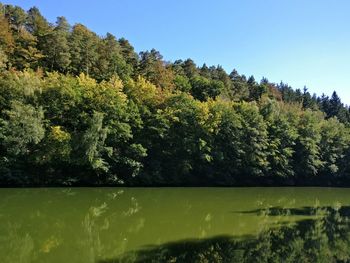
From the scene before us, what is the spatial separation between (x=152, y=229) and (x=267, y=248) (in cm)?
543

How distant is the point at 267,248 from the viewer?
56.7 feet

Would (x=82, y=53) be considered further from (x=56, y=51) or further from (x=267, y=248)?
(x=267, y=248)

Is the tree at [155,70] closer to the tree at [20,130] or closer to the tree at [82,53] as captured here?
the tree at [82,53]

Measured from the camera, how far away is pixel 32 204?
26656mm

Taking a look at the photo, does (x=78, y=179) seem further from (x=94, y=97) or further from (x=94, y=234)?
(x=94, y=234)

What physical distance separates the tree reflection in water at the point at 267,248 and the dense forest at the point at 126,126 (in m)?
25.1

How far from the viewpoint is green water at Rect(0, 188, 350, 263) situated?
15023 mm

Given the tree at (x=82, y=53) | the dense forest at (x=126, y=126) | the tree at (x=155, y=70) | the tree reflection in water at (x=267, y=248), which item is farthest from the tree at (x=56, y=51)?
the tree reflection in water at (x=267, y=248)

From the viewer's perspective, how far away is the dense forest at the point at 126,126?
40844 millimetres

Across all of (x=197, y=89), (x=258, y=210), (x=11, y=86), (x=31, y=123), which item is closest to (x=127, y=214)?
(x=258, y=210)

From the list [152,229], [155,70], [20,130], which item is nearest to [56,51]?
[155,70]

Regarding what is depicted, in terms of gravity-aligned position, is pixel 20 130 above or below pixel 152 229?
above

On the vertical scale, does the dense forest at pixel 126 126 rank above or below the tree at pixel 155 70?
below

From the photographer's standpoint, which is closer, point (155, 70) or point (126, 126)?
point (126, 126)
